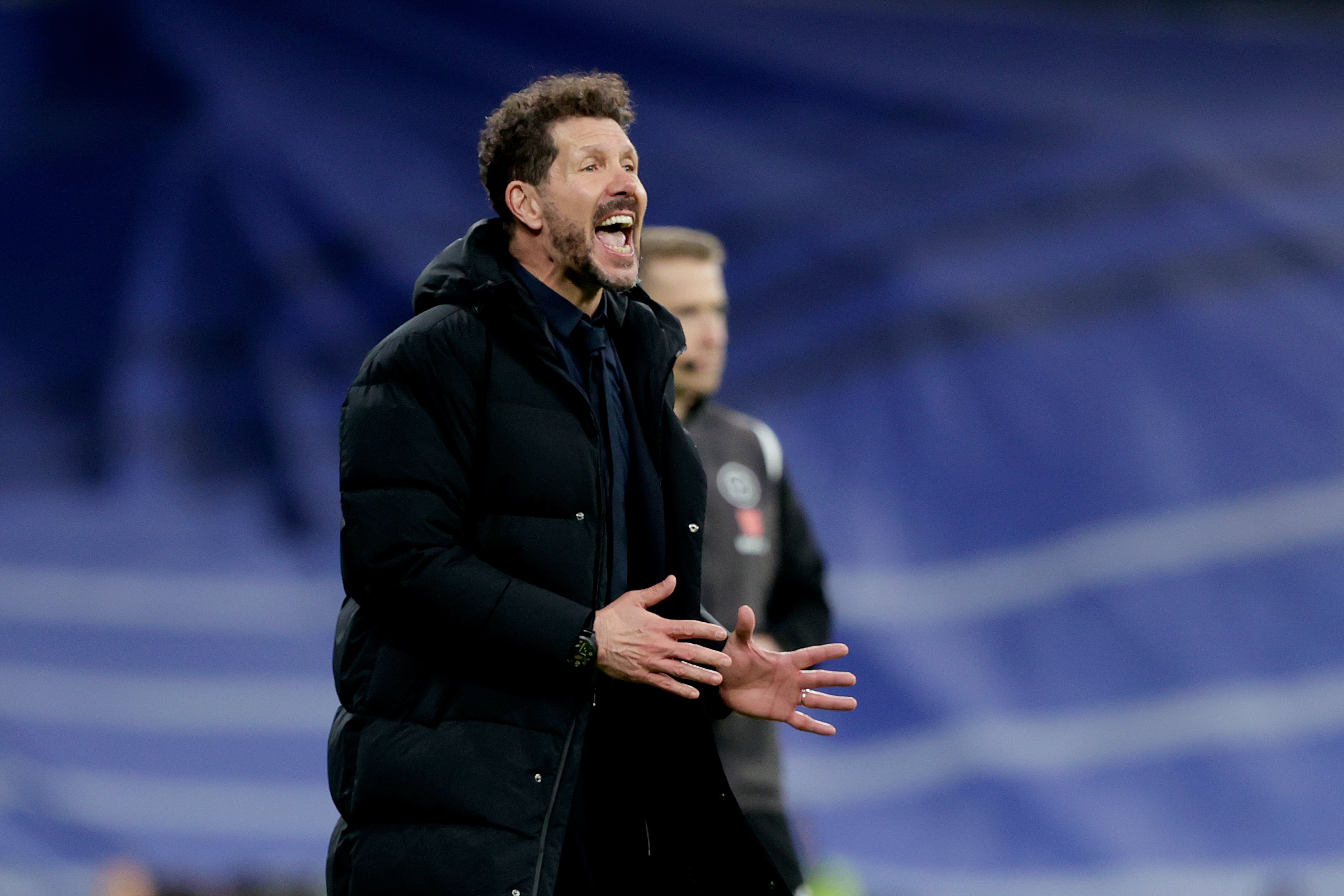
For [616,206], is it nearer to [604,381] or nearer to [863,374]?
[604,381]

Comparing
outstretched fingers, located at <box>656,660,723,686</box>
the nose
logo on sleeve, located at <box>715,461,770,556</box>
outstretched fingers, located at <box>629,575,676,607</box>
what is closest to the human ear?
the nose

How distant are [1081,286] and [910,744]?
1954 mm

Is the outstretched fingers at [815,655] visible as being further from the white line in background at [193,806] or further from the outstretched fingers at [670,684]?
the white line in background at [193,806]

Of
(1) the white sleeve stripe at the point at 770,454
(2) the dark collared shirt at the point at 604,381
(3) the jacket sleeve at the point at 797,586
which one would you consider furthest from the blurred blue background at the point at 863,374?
(2) the dark collared shirt at the point at 604,381

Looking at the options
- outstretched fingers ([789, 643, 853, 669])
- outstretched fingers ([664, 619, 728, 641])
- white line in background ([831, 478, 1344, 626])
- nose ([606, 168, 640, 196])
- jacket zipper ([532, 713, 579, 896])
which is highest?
white line in background ([831, 478, 1344, 626])

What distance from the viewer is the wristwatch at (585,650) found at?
233 centimetres

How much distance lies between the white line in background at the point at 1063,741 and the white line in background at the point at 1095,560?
459mm

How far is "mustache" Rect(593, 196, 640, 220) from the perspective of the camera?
2.56 metres

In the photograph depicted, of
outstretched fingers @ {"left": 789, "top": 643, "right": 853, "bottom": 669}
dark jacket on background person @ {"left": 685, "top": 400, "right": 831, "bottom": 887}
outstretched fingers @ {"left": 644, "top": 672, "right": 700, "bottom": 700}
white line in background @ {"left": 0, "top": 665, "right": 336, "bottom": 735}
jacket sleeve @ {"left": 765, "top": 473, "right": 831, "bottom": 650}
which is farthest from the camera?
white line in background @ {"left": 0, "top": 665, "right": 336, "bottom": 735}

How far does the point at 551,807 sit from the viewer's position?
2.35 m

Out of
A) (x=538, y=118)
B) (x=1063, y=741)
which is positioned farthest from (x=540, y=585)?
(x=1063, y=741)

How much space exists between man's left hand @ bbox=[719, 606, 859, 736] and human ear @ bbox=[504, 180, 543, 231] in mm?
678

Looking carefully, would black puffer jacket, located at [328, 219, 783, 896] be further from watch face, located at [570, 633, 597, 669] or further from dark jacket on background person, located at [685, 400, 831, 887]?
dark jacket on background person, located at [685, 400, 831, 887]

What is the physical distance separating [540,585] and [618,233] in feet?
1.88
